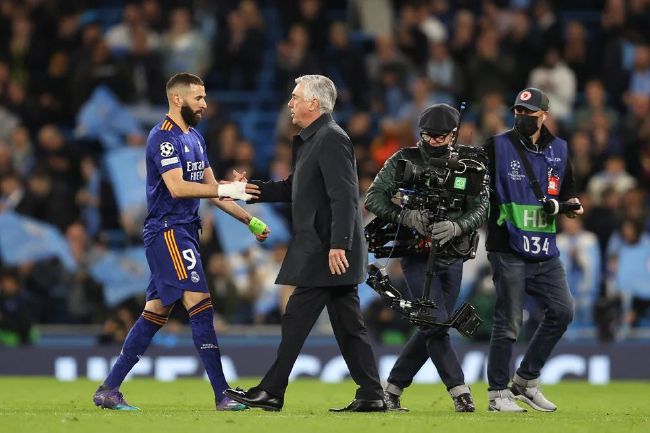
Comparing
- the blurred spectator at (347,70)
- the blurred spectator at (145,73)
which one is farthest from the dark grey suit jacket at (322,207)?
the blurred spectator at (145,73)

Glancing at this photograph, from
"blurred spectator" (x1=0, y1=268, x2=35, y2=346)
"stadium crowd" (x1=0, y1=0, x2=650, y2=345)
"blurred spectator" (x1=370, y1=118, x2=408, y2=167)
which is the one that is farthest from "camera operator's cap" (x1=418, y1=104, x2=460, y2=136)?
"blurred spectator" (x1=0, y1=268, x2=35, y2=346)

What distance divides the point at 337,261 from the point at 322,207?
468mm

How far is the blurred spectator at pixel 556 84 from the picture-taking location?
1967 cm

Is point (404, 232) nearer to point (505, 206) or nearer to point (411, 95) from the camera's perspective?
point (505, 206)

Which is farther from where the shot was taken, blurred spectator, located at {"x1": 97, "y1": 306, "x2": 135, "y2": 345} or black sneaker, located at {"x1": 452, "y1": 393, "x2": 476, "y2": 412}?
blurred spectator, located at {"x1": 97, "y1": 306, "x2": 135, "y2": 345}

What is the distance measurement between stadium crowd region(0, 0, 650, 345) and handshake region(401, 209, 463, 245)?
6.04 meters

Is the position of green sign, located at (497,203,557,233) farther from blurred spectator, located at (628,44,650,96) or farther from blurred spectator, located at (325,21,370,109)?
blurred spectator, located at (325,21,370,109)

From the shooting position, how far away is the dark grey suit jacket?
34.0 ft

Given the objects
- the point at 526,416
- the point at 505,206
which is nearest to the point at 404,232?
the point at 505,206

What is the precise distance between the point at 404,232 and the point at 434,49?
9699mm

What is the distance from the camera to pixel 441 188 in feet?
35.3

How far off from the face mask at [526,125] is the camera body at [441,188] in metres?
0.61

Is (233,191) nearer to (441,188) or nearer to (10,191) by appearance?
(441,188)

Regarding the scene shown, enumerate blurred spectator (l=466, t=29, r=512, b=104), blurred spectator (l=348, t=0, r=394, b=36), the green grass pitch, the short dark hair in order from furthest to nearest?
1. blurred spectator (l=348, t=0, r=394, b=36)
2. blurred spectator (l=466, t=29, r=512, b=104)
3. the short dark hair
4. the green grass pitch
